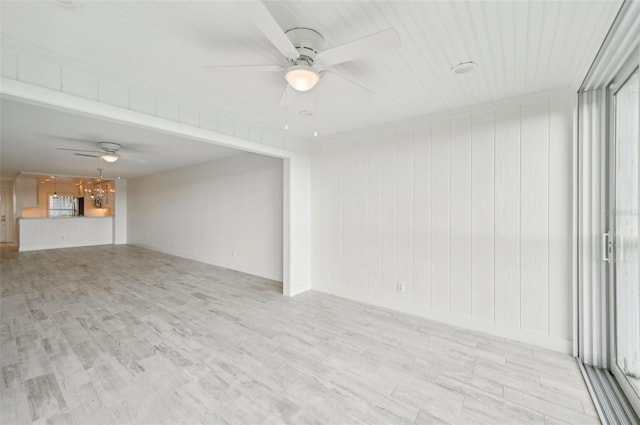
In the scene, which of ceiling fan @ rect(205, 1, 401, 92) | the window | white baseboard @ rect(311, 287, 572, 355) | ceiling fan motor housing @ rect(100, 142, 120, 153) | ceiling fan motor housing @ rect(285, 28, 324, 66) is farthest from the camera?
the window

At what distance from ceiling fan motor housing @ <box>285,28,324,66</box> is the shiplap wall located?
6.88 ft

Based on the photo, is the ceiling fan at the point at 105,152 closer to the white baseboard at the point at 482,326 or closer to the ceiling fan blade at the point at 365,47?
the ceiling fan blade at the point at 365,47

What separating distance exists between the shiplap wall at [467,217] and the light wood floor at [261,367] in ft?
1.15

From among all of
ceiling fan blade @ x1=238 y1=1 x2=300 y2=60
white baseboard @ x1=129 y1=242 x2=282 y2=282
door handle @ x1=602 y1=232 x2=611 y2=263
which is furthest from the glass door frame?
white baseboard @ x1=129 y1=242 x2=282 y2=282

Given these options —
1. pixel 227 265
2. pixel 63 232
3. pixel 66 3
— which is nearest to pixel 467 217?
pixel 66 3

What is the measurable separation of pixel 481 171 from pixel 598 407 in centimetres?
217

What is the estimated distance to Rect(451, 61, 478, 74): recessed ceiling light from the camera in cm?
213

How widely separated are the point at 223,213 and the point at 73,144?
2.91 metres

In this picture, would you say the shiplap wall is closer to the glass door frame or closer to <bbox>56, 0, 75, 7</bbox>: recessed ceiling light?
the glass door frame

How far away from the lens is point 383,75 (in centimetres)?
232

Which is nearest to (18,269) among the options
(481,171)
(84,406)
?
(84,406)

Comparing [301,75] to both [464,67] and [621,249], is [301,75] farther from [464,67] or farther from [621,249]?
[621,249]

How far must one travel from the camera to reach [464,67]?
2.18 metres

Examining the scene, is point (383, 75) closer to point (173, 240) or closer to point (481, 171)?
point (481, 171)
